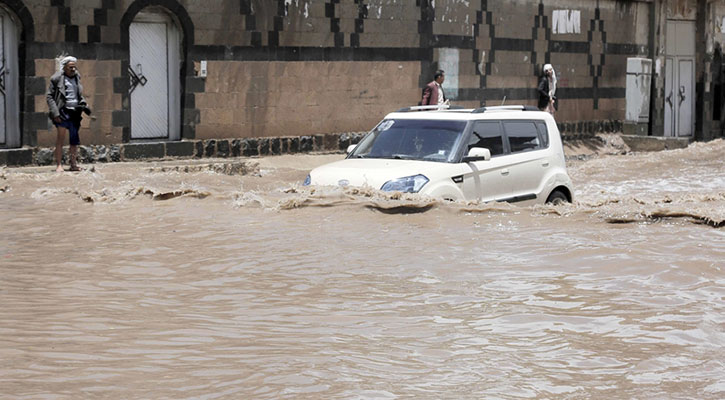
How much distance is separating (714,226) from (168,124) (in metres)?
10.7

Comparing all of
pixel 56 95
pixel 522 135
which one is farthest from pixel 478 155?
pixel 56 95

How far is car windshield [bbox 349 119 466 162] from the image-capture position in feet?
39.9

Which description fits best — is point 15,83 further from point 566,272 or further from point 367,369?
point 367,369

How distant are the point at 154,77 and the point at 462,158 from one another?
327 inches

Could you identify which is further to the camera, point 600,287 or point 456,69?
point 456,69

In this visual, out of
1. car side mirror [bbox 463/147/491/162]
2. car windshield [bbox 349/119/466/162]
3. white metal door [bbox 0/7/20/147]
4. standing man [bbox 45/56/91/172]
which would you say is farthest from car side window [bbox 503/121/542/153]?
white metal door [bbox 0/7/20/147]

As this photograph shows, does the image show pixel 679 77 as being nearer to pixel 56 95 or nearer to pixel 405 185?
pixel 56 95

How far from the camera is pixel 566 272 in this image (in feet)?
29.9

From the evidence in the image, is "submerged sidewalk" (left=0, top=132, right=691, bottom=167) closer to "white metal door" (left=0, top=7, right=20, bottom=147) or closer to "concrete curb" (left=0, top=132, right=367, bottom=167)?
"concrete curb" (left=0, top=132, right=367, bottom=167)

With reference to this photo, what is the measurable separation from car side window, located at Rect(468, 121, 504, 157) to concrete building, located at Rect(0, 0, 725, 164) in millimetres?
7364

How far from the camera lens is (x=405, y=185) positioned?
11328 millimetres

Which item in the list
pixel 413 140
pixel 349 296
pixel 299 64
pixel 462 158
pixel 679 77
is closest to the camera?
pixel 349 296

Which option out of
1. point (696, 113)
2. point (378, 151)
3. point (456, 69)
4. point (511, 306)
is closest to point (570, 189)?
point (378, 151)

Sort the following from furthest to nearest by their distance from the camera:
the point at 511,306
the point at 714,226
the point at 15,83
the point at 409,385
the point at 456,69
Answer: the point at 456,69
the point at 15,83
the point at 714,226
the point at 511,306
the point at 409,385
